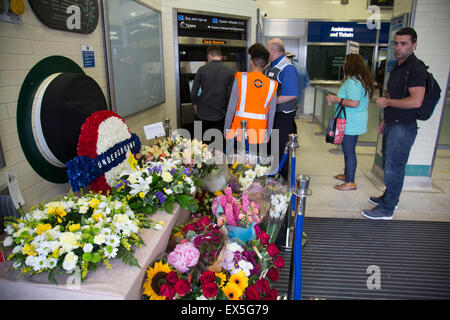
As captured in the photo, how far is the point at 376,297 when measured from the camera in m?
2.36

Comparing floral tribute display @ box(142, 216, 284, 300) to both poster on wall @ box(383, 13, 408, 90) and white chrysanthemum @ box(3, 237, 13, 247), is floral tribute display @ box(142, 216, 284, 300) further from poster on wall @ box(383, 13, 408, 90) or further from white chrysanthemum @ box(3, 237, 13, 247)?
poster on wall @ box(383, 13, 408, 90)

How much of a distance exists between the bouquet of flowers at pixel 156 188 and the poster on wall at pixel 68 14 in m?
1.06

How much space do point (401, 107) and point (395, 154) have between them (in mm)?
516

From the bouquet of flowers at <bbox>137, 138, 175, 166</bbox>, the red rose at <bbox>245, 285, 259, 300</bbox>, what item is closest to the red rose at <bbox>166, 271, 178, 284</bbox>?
the red rose at <bbox>245, 285, 259, 300</bbox>

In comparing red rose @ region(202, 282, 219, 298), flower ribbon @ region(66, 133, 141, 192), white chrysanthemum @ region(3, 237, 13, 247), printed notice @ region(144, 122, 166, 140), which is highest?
printed notice @ region(144, 122, 166, 140)

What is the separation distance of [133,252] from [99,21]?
2.11 meters

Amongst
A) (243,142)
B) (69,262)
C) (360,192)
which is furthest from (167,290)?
(360,192)

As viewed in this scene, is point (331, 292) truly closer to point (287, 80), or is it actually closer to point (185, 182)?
point (185, 182)

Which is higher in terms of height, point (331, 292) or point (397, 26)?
point (397, 26)

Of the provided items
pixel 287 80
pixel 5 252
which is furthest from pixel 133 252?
pixel 287 80

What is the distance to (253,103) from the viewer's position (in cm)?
357

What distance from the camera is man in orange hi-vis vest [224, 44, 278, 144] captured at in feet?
11.5

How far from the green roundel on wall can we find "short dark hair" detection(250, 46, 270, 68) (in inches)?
85.3

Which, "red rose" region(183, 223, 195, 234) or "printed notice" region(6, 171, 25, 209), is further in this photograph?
"red rose" region(183, 223, 195, 234)
